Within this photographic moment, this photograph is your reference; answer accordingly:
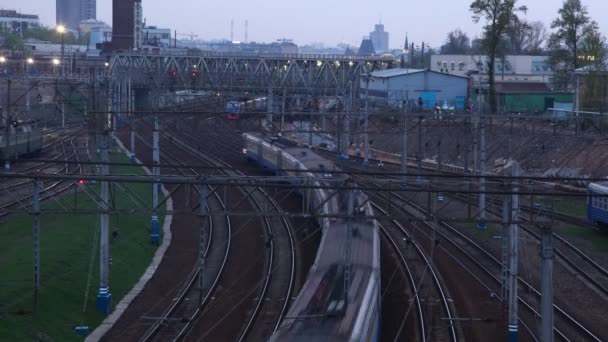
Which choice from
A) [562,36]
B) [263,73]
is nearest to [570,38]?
[562,36]

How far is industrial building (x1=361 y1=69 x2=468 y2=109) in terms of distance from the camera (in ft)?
121

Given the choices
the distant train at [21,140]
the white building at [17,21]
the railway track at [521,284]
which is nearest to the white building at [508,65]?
the distant train at [21,140]

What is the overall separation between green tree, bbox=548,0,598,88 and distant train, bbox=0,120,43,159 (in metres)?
19.8

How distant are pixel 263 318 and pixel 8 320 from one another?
343cm

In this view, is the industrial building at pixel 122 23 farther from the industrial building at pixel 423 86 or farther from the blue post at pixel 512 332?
the blue post at pixel 512 332

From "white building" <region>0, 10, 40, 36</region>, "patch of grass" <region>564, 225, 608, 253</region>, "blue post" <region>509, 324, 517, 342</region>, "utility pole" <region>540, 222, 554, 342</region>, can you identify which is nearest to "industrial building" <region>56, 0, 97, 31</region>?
"white building" <region>0, 10, 40, 36</region>

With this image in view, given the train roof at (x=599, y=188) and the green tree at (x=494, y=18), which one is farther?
the green tree at (x=494, y=18)

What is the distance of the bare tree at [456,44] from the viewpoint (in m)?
78.4

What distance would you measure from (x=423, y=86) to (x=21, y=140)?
1839 cm

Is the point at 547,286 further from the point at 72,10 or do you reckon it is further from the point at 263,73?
the point at 72,10

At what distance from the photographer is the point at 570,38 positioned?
34656 millimetres

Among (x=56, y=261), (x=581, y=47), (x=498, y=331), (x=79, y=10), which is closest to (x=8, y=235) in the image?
(x=56, y=261)

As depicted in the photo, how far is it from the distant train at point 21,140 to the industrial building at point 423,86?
47.1ft

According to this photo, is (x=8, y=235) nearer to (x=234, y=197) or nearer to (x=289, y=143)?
(x=234, y=197)
